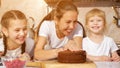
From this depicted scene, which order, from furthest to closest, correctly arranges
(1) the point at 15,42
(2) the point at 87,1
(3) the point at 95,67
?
1. (2) the point at 87,1
2. (1) the point at 15,42
3. (3) the point at 95,67

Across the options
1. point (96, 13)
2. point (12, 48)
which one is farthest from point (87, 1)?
point (12, 48)

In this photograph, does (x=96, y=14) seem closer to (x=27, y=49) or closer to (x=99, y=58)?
(x=99, y=58)

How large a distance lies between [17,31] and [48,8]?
0.16 metres

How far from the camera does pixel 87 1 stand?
3.73 feet

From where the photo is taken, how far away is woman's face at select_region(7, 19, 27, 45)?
0.89 m

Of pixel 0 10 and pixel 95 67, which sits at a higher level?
pixel 0 10

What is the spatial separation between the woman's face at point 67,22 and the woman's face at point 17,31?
123 millimetres

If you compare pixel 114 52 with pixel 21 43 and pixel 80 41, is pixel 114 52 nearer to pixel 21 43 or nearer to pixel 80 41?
pixel 80 41

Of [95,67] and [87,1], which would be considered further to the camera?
[87,1]

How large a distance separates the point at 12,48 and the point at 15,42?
0.07 feet

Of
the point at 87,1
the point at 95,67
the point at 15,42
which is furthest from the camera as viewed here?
the point at 87,1

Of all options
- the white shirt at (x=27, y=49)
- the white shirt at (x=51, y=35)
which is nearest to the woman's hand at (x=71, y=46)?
the white shirt at (x=51, y=35)

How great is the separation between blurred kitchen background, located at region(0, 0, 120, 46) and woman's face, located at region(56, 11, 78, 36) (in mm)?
65

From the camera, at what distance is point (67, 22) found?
36.9 inches
